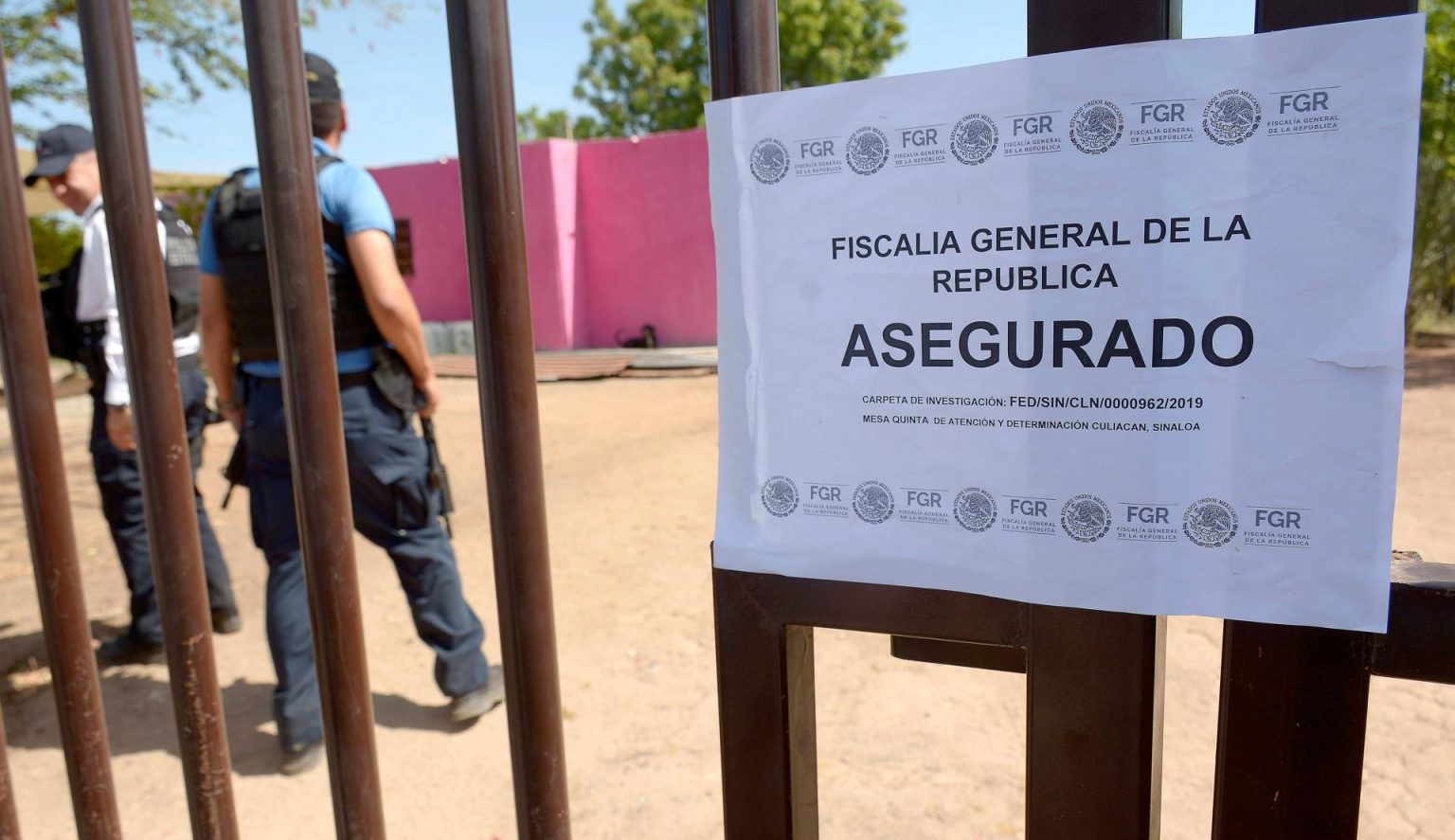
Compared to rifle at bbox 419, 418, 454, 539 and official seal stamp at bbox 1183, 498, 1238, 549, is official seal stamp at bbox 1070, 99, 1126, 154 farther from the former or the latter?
rifle at bbox 419, 418, 454, 539

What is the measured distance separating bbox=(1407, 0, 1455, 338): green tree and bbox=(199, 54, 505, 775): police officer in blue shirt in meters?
8.22

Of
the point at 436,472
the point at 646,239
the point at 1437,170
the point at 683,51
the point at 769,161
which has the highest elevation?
the point at 683,51

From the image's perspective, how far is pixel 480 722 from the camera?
2.81 meters

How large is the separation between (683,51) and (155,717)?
26415 mm

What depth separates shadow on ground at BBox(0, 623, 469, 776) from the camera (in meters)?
2.75

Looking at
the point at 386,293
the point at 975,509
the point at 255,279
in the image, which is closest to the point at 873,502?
the point at 975,509

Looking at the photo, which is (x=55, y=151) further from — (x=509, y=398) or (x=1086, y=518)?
(x=1086, y=518)

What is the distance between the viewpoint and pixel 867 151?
783mm

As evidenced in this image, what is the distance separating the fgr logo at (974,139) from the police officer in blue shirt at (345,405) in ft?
6.41

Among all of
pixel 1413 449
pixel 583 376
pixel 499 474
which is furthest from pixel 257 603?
pixel 583 376

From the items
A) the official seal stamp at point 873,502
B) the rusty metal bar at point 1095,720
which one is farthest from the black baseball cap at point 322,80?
the rusty metal bar at point 1095,720

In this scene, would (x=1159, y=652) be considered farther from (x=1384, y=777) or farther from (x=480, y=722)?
(x=480, y=722)

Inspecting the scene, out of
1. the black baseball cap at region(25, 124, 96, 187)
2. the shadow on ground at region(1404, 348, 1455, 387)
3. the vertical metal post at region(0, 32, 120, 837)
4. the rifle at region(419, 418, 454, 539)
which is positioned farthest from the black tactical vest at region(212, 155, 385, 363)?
the shadow on ground at region(1404, 348, 1455, 387)

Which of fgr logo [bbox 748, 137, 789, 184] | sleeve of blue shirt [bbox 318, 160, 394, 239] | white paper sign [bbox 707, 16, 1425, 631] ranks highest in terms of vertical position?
sleeve of blue shirt [bbox 318, 160, 394, 239]
